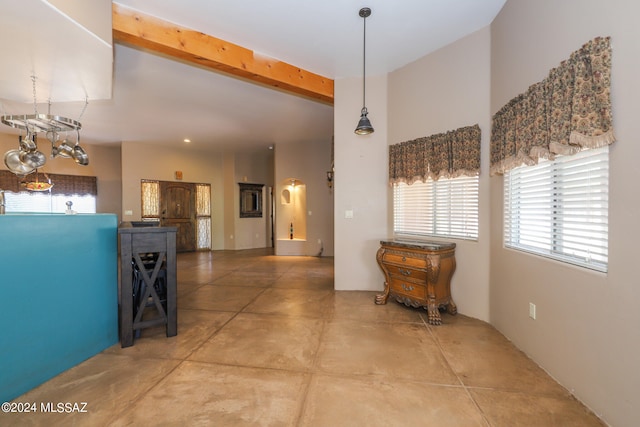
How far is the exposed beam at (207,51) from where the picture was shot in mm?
2579

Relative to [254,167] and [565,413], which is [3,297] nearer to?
[565,413]

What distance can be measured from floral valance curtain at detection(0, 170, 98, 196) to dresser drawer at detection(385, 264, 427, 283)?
26.9ft

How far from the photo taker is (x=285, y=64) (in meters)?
3.58

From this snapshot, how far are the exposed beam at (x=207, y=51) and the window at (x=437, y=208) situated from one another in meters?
1.98

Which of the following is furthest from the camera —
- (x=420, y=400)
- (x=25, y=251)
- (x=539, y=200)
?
(x=539, y=200)

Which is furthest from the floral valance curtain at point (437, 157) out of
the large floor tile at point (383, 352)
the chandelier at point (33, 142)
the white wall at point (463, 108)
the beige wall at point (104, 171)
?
the beige wall at point (104, 171)

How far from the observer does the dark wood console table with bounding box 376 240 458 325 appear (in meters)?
2.94

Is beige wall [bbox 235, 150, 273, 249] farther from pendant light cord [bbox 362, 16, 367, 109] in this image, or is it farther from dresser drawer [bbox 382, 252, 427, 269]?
dresser drawer [bbox 382, 252, 427, 269]

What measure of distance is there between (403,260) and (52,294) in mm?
3218

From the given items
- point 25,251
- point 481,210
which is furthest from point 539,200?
point 25,251

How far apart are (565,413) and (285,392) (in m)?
1.71

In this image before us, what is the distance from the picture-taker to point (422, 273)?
3008 millimetres

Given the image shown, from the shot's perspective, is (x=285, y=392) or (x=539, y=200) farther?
(x=539, y=200)

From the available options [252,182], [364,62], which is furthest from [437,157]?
[252,182]
